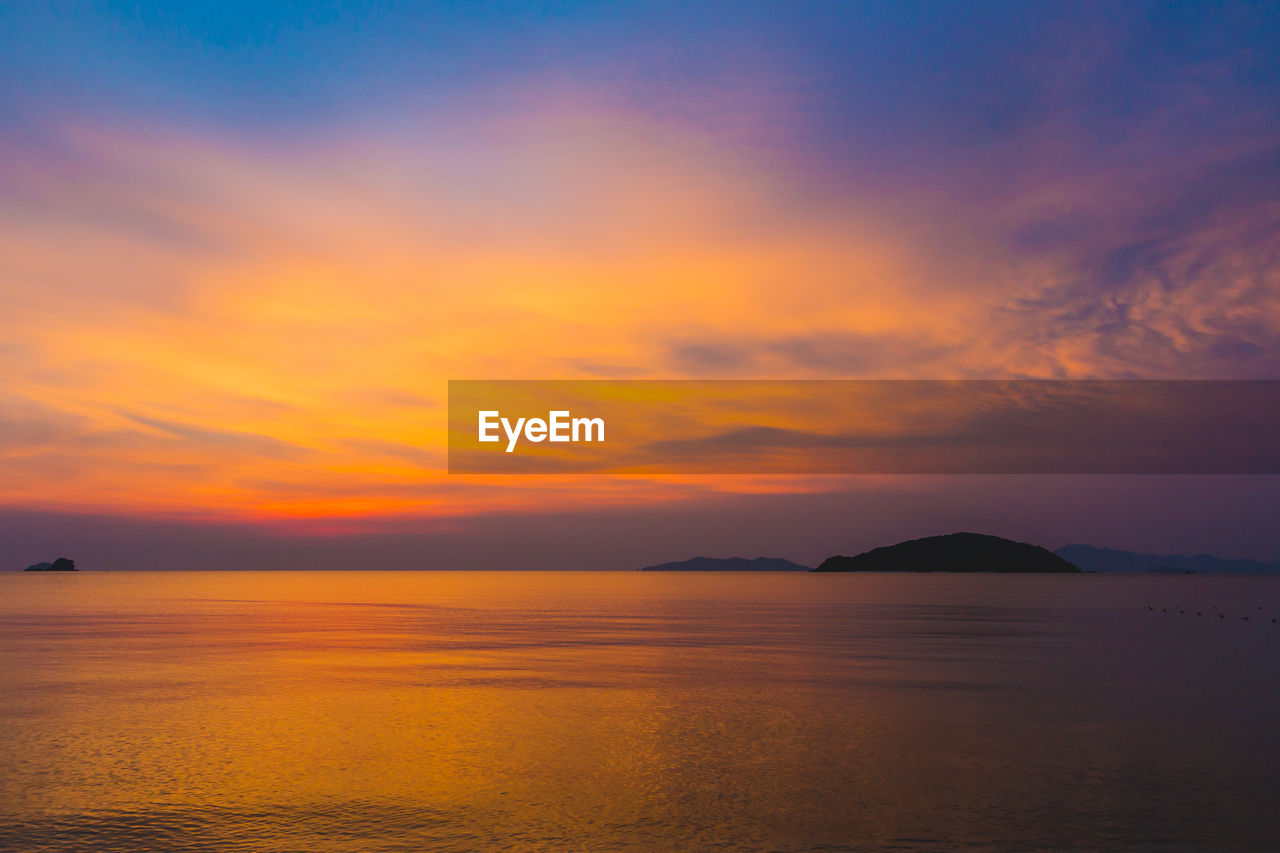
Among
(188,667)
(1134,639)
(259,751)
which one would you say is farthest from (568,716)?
(1134,639)

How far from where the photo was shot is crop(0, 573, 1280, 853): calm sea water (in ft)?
65.2

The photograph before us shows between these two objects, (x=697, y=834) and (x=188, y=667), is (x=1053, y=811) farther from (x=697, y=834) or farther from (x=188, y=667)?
(x=188, y=667)

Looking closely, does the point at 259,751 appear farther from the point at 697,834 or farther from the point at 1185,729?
the point at 1185,729

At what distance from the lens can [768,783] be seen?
77.8 feet

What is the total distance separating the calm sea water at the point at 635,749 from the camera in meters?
19.9

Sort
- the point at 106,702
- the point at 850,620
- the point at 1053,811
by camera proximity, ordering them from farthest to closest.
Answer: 1. the point at 850,620
2. the point at 106,702
3. the point at 1053,811

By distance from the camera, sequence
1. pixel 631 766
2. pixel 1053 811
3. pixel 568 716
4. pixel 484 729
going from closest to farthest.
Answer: pixel 1053 811, pixel 631 766, pixel 484 729, pixel 568 716

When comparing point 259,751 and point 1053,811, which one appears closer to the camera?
point 1053,811

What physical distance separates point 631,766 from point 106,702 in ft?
74.7

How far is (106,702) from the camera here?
35.8m

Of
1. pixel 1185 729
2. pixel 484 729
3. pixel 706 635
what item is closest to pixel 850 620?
pixel 706 635

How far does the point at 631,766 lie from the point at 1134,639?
196ft

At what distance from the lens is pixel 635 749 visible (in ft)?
90.4

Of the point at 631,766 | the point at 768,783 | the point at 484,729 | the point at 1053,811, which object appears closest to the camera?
the point at 1053,811
